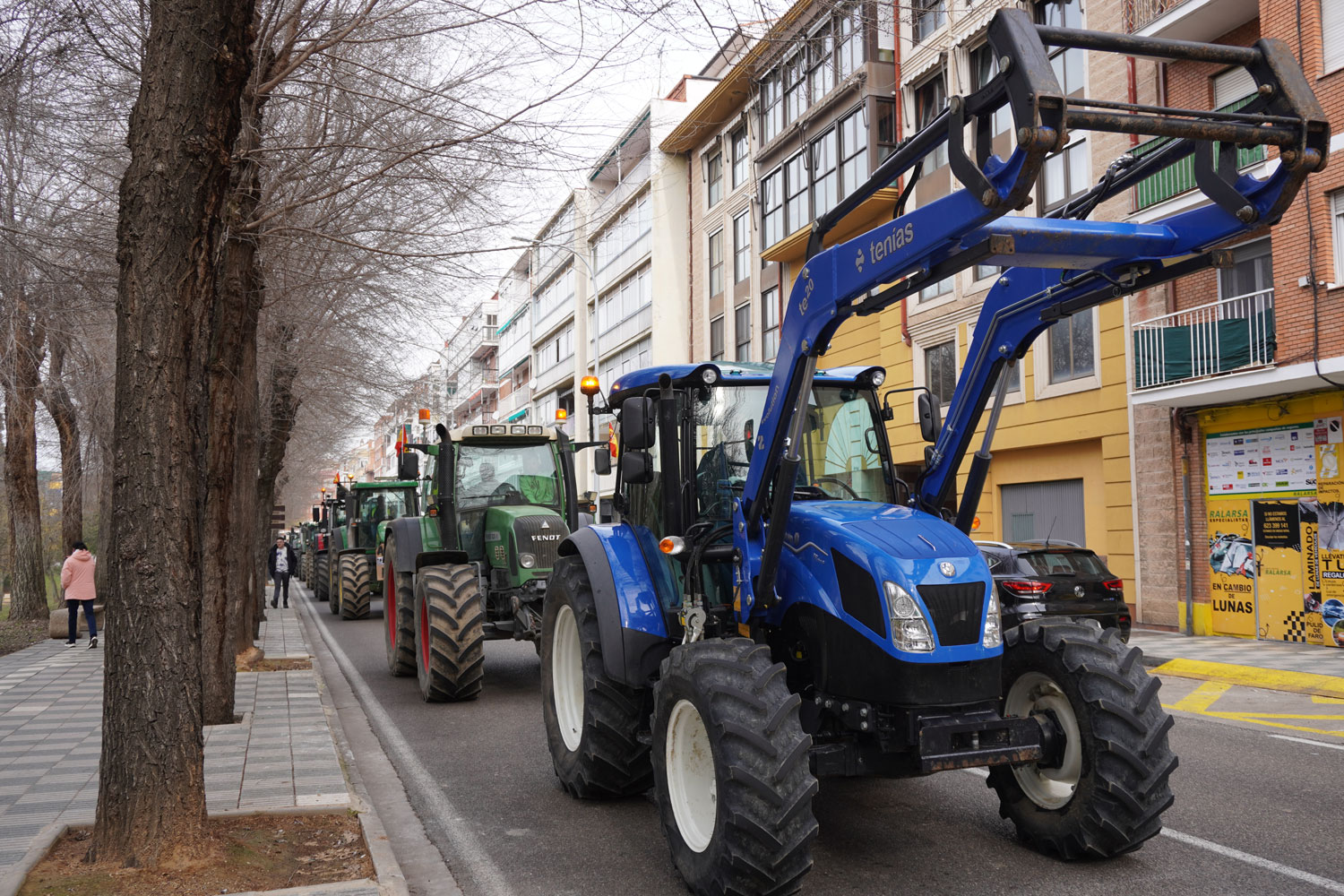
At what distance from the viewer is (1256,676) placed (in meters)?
12.2

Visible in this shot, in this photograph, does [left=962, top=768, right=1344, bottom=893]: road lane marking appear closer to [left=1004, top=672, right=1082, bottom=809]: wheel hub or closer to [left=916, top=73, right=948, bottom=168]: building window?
[left=1004, top=672, right=1082, bottom=809]: wheel hub

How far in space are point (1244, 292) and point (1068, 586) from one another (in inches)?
296

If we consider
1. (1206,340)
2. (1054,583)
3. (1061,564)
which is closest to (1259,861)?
(1054,583)

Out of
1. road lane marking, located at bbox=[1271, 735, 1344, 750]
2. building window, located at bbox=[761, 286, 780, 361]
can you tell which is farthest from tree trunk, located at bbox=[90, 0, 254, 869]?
building window, located at bbox=[761, 286, 780, 361]

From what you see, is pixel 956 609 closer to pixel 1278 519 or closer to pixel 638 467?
pixel 638 467

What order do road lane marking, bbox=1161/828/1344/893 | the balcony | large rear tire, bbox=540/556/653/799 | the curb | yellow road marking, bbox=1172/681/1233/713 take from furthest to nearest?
the balcony, yellow road marking, bbox=1172/681/1233/713, large rear tire, bbox=540/556/653/799, the curb, road lane marking, bbox=1161/828/1344/893

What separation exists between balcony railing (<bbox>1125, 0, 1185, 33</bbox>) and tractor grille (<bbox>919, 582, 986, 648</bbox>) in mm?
15988

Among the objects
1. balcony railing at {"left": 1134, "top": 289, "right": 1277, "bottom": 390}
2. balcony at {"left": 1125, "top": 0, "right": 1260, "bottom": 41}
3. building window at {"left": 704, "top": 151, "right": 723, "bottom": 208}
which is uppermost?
building window at {"left": 704, "top": 151, "right": 723, "bottom": 208}

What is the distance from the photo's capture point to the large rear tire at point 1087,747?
4691mm

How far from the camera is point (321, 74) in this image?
28.3ft

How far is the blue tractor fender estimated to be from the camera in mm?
5887

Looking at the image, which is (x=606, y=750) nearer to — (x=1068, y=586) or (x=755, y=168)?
(x=1068, y=586)

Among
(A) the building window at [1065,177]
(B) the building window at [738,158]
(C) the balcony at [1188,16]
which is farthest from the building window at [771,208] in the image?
(C) the balcony at [1188,16]

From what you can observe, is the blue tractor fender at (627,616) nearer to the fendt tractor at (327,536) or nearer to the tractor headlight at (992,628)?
the tractor headlight at (992,628)
